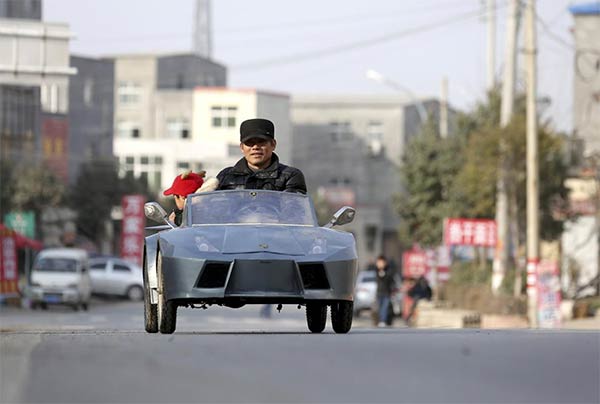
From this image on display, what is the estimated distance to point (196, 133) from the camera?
118 m

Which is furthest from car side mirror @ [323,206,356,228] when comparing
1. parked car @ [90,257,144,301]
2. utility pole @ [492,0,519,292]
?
parked car @ [90,257,144,301]

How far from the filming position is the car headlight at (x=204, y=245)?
13.0 meters

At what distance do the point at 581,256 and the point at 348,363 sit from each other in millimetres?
58948

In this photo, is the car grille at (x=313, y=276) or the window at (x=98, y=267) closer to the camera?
the car grille at (x=313, y=276)

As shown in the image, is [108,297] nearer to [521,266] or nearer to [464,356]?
[521,266]

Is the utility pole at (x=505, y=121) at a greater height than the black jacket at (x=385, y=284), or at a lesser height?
greater

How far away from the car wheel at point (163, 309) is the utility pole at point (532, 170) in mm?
25601

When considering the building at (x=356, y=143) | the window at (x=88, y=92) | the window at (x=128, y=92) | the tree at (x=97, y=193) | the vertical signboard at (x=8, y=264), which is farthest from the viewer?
the building at (x=356, y=143)

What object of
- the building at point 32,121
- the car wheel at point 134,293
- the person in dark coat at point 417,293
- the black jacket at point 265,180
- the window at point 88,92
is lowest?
the car wheel at point 134,293

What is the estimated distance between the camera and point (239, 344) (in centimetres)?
1140

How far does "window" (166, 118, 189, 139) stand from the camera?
12175 centimetres

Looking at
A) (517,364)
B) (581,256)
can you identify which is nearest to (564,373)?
(517,364)

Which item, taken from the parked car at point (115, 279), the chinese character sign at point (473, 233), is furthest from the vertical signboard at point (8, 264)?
the chinese character sign at point (473, 233)

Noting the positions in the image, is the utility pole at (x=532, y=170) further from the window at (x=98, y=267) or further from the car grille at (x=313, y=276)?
the window at (x=98, y=267)
